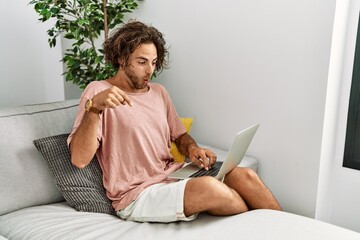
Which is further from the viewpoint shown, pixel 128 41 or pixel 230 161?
pixel 128 41

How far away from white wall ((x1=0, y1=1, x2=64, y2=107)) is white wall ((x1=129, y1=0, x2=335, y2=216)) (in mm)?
747

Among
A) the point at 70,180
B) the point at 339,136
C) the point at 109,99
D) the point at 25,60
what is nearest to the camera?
the point at 109,99

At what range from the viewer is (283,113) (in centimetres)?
188

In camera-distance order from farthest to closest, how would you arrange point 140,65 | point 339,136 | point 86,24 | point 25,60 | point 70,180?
point 25,60, point 86,24, point 339,136, point 140,65, point 70,180

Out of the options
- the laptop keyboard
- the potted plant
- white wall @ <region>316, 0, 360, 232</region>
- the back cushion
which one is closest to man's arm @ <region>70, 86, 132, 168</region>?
the back cushion

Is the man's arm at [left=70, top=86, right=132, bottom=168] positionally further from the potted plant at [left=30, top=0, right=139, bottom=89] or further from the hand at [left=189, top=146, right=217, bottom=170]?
the potted plant at [left=30, top=0, right=139, bottom=89]

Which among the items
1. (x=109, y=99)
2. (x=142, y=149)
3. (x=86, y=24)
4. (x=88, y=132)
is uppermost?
(x=86, y=24)

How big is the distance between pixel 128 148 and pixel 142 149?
6 centimetres

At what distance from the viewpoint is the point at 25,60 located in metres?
2.29

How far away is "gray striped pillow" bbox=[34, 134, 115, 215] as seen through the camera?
149 centimetres

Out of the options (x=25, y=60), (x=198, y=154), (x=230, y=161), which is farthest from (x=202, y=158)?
(x=25, y=60)

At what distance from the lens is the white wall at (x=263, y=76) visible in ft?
5.77

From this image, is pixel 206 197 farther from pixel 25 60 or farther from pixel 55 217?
pixel 25 60

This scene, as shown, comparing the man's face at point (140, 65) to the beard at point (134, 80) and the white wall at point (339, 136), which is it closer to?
the beard at point (134, 80)
